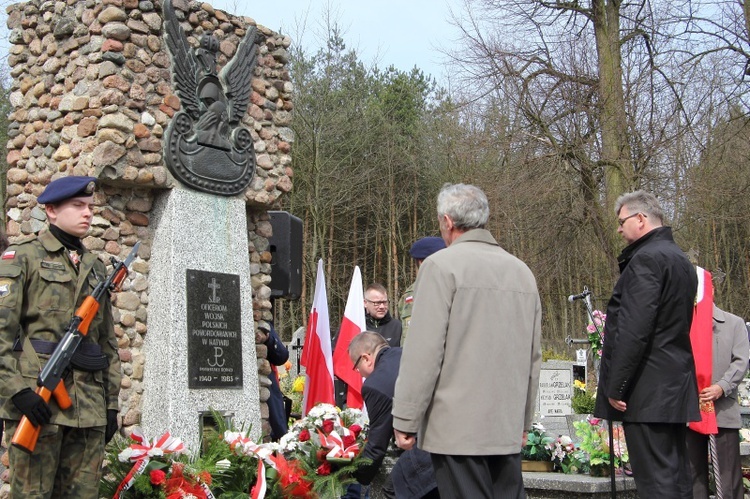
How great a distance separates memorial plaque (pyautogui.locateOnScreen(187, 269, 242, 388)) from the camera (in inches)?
267

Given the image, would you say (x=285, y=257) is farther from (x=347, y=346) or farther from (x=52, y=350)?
(x=52, y=350)

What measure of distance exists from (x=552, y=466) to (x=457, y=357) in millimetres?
3400


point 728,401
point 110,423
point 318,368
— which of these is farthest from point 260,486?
point 728,401

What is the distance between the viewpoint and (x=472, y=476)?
3.89m

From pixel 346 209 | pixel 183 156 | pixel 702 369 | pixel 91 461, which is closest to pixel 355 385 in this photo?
pixel 183 156

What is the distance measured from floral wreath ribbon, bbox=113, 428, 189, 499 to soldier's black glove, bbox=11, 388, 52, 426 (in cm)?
144

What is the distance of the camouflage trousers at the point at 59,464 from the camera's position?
14.0ft

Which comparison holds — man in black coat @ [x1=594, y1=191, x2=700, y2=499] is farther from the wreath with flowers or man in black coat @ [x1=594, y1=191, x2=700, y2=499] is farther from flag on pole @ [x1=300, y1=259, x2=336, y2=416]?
flag on pole @ [x1=300, y1=259, x2=336, y2=416]

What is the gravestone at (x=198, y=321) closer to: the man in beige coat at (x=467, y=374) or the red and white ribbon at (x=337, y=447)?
the red and white ribbon at (x=337, y=447)

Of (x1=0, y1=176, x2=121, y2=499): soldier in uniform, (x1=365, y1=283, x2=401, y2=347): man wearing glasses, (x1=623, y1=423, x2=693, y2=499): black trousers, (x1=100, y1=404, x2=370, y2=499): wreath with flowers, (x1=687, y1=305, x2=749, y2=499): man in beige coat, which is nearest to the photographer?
(x1=0, y1=176, x2=121, y2=499): soldier in uniform

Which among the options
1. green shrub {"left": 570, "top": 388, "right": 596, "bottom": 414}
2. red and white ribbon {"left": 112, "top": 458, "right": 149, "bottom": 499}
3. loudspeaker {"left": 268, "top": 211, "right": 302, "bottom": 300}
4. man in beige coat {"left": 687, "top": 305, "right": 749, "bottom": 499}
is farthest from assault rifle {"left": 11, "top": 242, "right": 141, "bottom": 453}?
green shrub {"left": 570, "top": 388, "right": 596, "bottom": 414}

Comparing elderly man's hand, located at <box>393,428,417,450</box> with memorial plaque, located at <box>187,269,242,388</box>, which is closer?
elderly man's hand, located at <box>393,428,417,450</box>

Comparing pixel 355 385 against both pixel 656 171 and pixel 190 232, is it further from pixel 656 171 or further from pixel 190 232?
pixel 656 171

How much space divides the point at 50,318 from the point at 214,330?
2.50 meters
